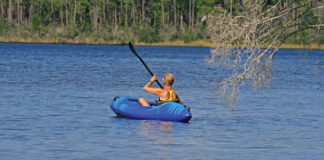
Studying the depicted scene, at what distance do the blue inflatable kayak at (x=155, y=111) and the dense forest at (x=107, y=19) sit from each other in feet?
234

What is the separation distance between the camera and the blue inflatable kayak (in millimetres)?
17562

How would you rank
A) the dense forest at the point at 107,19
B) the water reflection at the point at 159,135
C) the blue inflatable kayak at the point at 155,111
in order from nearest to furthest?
1. the water reflection at the point at 159,135
2. the blue inflatable kayak at the point at 155,111
3. the dense forest at the point at 107,19

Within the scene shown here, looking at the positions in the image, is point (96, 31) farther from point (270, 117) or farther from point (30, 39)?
point (270, 117)

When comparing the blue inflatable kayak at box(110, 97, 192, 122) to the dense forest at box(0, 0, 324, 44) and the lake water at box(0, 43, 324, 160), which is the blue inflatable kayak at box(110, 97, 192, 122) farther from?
the dense forest at box(0, 0, 324, 44)

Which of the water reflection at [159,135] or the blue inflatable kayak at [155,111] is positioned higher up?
the blue inflatable kayak at [155,111]

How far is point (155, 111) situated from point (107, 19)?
103m

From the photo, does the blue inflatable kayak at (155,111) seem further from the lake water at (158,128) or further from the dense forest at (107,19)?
the dense forest at (107,19)

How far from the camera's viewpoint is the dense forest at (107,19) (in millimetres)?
92312

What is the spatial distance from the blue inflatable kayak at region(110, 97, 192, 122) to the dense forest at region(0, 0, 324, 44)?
71.3 meters

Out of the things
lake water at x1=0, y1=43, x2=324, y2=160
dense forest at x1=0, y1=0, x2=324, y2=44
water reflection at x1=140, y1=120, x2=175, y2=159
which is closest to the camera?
lake water at x1=0, y1=43, x2=324, y2=160

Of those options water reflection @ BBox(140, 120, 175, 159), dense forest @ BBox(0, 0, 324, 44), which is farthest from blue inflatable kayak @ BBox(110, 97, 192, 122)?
dense forest @ BBox(0, 0, 324, 44)

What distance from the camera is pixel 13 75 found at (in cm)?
3672

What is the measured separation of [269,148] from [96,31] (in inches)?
3191

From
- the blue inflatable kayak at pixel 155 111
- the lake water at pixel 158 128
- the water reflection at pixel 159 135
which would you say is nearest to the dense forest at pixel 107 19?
the lake water at pixel 158 128
